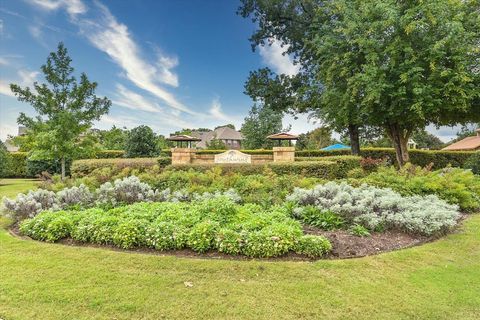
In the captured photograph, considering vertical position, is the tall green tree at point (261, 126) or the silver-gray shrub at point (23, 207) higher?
the tall green tree at point (261, 126)

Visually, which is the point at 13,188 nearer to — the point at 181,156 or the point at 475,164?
the point at 181,156

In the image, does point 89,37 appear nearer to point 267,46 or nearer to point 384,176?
point 384,176

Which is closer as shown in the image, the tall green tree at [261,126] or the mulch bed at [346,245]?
the mulch bed at [346,245]

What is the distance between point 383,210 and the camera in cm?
518

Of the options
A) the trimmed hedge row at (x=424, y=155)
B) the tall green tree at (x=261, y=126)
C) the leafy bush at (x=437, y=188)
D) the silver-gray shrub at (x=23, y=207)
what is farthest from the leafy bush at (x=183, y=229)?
the tall green tree at (x=261, y=126)

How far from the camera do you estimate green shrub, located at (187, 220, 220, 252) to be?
3826 mm

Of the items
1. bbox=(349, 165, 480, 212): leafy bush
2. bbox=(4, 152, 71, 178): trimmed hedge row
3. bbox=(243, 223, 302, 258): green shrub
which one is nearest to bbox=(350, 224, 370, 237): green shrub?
bbox=(243, 223, 302, 258): green shrub

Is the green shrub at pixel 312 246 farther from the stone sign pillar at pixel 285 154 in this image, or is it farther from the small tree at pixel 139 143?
the small tree at pixel 139 143

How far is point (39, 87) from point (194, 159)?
5.78 m

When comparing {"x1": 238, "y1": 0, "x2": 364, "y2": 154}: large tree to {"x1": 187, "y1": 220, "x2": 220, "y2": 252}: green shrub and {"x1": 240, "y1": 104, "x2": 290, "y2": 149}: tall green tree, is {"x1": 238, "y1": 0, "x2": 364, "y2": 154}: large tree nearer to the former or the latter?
{"x1": 240, "y1": 104, "x2": 290, "y2": 149}: tall green tree

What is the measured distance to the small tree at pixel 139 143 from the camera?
14469mm

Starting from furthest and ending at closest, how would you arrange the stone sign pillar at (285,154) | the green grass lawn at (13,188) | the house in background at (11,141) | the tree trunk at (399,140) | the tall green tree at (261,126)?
the tall green tree at (261,126) < the tree trunk at (399,140) < the house in background at (11,141) < the stone sign pillar at (285,154) < the green grass lawn at (13,188)

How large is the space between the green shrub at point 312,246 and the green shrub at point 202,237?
105 cm

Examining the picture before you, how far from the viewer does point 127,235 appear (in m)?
4.03
